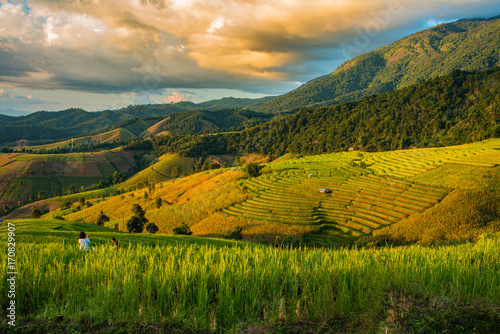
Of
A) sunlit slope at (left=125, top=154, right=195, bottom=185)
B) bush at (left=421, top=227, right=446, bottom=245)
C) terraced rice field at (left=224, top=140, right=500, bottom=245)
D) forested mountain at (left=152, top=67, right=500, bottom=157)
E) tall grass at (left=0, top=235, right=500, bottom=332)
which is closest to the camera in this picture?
tall grass at (left=0, top=235, right=500, bottom=332)

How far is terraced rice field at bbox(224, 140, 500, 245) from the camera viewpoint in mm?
49719

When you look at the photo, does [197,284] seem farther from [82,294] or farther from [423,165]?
[423,165]

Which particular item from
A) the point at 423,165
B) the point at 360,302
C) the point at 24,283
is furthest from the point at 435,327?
the point at 423,165

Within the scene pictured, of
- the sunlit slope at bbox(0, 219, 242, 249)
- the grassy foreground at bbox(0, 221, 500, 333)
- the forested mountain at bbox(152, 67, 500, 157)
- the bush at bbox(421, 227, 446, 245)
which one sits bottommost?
the bush at bbox(421, 227, 446, 245)

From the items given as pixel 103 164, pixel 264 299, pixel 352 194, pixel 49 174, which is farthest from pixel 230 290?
pixel 103 164

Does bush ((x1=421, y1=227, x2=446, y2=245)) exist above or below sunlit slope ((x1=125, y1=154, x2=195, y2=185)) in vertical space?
below

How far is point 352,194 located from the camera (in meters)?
60.5

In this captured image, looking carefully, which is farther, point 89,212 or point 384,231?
point 89,212

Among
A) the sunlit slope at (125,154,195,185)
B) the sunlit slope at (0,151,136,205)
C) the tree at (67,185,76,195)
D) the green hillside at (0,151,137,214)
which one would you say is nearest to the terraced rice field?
the sunlit slope at (125,154,195,185)

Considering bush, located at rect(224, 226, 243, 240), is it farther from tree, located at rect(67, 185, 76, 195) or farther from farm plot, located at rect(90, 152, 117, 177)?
farm plot, located at rect(90, 152, 117, 177)

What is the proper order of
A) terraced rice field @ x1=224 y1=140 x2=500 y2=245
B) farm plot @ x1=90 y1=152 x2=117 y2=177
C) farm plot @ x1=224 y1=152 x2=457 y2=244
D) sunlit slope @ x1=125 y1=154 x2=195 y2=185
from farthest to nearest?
1. farm plot @ x1=90 y1=152 x2=117 y2=177
2. sunlit slope @ x1=125 y1=154 x2=195 y2=185
3. terraced rice field @ x1=224 y1=140 x2=500 y2=245
4. farm plot @ x1=224 y1=152 x2=457 y2=244

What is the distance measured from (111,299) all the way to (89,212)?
97.7 metres

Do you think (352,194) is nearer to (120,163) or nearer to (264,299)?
(264,299)

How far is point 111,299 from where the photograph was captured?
4.29m
